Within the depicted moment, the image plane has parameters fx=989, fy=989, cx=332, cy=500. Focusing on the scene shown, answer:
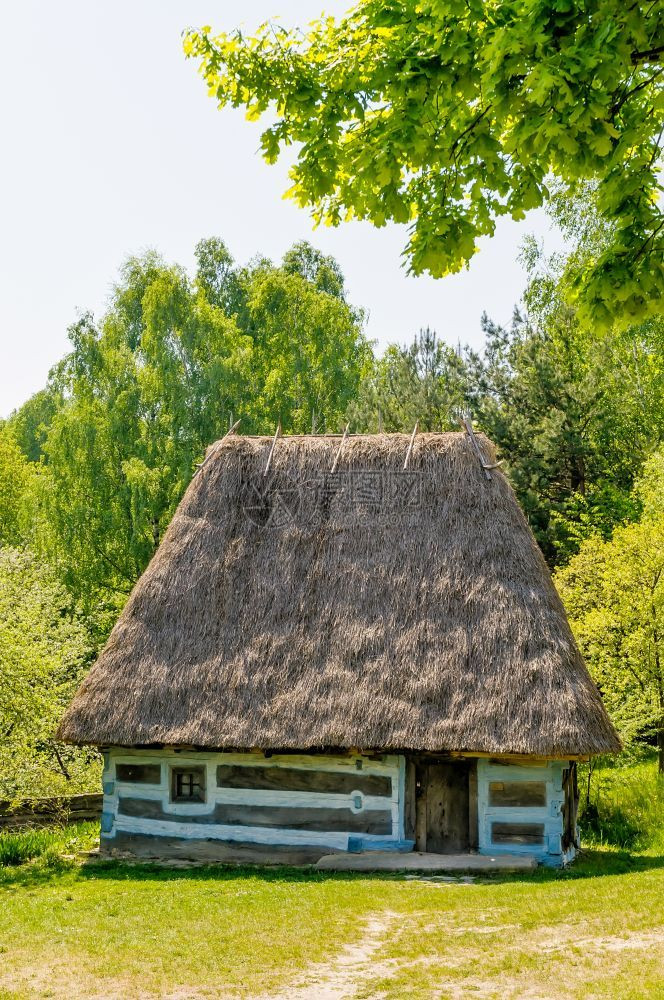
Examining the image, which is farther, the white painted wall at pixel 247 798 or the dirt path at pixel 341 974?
the white painted wall at pixel 247 798

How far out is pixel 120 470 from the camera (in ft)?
96.7

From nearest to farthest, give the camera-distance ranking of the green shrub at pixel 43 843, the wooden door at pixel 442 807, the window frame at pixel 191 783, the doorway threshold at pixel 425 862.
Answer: the doorway threshold at pixel 425 862 → the wooden door at pixel 442 807 → the green shrub at pixel 43 843 → the window frame at pixel 191 783

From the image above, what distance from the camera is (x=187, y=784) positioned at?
16562mm

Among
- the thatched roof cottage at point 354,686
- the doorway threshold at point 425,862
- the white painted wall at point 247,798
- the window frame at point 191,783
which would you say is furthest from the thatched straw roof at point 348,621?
the doorway threshold at point 425,862

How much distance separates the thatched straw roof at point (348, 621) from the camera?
14.9 m

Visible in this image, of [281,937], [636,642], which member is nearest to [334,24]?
[281,937]

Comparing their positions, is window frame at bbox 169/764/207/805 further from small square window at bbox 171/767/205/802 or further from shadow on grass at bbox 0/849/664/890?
shadow on grass at bbox 0/849/664/890

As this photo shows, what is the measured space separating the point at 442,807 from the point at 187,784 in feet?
14.0

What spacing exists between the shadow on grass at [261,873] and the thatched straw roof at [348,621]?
176 centimetres

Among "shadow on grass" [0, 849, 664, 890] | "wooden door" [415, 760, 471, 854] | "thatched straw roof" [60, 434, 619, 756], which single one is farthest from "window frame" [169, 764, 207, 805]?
"wooden door" [415, 760, 471, 854]

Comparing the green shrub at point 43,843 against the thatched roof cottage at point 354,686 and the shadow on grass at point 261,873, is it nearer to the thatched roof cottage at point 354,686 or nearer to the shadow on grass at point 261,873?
the shadow on grass at point 261,873

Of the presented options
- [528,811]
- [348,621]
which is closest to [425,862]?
[528,811]

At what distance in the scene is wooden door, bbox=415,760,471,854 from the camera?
15.4 m

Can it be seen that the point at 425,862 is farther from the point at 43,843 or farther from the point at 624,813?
the point at 43,843
